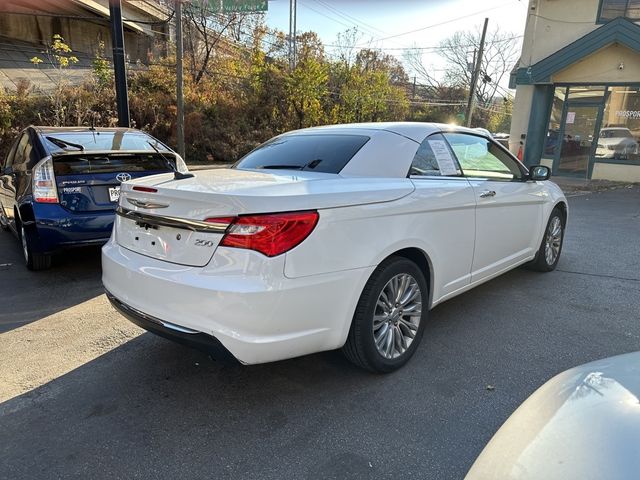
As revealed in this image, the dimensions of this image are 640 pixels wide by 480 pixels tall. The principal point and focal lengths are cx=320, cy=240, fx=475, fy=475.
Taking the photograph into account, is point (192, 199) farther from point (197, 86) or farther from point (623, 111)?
point (197, 86)

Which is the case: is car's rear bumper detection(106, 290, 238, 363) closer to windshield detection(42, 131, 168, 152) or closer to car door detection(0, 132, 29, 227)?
windshield detection(42, 131, 168, 152)

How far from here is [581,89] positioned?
49.1ft

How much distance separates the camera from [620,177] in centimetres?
1456

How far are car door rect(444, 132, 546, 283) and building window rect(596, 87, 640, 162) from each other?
12.1 m

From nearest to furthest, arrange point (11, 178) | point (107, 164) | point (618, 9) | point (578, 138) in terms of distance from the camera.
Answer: point (107, 164) < point (11, 178) < point (618, 9) < point (578, 138)

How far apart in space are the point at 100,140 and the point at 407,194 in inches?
156

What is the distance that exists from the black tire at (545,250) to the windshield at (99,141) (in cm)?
441

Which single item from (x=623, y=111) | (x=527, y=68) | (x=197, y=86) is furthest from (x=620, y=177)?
(x=197, y=86)

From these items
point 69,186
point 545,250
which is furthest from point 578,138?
point 69,186

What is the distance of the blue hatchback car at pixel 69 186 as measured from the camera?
4.73 meters

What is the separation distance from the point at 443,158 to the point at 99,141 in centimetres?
390

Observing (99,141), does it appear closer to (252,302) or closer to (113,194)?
(113,194)

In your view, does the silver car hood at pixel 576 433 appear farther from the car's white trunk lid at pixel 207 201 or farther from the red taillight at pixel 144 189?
the red taillight at pixel 144 189

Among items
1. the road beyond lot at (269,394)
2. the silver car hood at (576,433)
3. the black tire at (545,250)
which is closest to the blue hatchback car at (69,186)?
the road beyond lot at (269,394)
